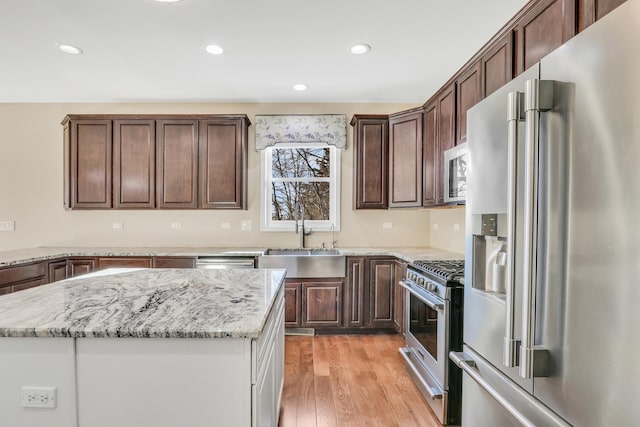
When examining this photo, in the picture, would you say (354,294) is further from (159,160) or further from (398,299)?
(159,160)

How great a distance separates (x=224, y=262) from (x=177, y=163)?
4.24ft

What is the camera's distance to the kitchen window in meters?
4.00

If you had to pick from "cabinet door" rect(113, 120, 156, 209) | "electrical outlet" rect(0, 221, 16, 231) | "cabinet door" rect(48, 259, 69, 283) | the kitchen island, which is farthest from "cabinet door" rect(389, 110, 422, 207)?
"electrical outlet" rect(0, 221, 16, 231)

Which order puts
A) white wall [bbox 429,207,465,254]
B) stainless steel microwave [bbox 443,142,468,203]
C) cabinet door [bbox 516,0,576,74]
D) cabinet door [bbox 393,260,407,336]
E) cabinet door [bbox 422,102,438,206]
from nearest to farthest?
cabinet door [bbox 516,0,576,74] < stainless steel microwave [bbox 443,142,468,203] < cabinet door [bbox 422,102,438,206] < cabinet door [bbox 393,260,407,336] < white wall [bbox 429,207,465,254]

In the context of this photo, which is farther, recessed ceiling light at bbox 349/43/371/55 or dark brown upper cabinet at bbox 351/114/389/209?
dark brown upper cabinet at bbox 351/114/389/209

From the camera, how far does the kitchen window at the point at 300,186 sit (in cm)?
400

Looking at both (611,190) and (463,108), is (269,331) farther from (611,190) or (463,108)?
(463,108)

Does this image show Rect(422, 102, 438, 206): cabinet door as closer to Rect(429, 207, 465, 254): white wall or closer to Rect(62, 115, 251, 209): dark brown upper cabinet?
Rect(429, 207, 465, 254): white wall

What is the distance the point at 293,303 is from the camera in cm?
336

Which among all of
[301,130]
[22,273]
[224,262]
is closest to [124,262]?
[22,273]

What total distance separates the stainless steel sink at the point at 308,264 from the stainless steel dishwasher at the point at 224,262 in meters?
0.12

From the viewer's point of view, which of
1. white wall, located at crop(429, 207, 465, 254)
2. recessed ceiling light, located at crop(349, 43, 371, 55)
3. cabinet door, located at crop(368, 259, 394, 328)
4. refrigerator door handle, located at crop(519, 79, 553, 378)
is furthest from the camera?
cabinet door, located at crop(368, 259, 394, 328)

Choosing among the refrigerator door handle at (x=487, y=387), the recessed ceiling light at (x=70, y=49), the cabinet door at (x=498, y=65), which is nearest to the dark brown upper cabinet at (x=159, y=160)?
the recessed ceiling light at (x=70, y=49)

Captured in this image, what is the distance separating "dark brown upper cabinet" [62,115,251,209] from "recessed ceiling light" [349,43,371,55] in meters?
1.52
